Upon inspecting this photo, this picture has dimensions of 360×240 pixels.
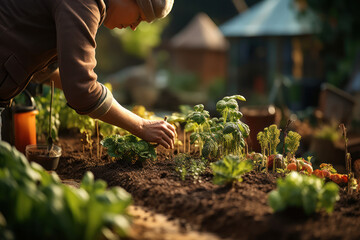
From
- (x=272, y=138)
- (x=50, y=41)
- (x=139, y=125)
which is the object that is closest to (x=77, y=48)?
(x=50, y=41)

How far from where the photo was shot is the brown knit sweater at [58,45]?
2609mm

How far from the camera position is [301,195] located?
2.28m

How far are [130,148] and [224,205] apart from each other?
3.22 ft

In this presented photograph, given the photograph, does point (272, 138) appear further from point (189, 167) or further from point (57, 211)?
point (57, 211)

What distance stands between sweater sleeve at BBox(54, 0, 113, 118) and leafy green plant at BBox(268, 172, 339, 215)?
1.19m

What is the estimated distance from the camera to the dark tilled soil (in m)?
2.26

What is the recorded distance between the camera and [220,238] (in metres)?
2.23

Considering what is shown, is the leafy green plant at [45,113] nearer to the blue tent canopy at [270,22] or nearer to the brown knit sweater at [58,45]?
the brown knit sweater at [58,45]

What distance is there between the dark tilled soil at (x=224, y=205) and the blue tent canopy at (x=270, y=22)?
36.7 ft

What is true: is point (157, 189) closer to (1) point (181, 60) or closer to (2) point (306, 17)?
(2) point (306, 17)

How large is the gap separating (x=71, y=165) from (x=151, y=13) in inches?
56.1

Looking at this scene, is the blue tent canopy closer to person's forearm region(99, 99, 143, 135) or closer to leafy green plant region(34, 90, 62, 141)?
leafy green plant region(34, 90, 62, 141)

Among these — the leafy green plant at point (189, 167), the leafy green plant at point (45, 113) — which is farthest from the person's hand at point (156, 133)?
the leafy green plant at point (45, 113)

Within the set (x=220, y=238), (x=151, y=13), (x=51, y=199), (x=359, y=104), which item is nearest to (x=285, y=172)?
(x=220, y=238)
